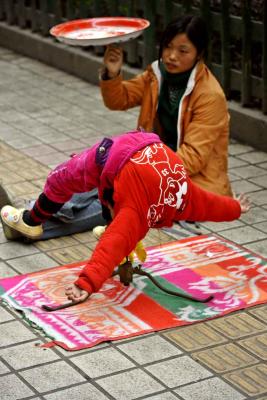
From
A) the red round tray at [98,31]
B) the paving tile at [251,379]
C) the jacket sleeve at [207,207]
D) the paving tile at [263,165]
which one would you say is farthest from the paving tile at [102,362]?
the paving tile at [263,165]

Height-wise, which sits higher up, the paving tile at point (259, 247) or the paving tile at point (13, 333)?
the paving tile at point (13, 333)

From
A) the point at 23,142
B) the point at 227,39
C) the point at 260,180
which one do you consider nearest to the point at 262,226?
the point at 260,180

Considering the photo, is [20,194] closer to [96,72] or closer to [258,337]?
[258,337]

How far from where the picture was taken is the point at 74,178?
560cm

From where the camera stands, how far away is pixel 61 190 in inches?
226

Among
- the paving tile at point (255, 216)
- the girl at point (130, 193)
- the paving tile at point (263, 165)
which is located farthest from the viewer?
the paving tile at point (263, 165)

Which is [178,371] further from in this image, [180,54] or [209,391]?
[180,54]

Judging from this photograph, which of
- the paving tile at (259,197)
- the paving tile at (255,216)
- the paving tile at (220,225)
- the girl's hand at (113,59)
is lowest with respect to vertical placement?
the paving tile at (259,197)

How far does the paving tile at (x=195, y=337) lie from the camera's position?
16.5 feet

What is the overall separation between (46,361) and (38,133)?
4012mm

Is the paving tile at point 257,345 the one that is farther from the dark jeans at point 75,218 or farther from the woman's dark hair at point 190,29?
the woman's dark hair at point 190,29

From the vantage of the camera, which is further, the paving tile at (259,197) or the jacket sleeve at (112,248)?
the paving tile at (259,197)

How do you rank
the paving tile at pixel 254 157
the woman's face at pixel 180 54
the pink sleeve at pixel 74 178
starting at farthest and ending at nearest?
1. the paving tile at pixel 254 157
2. the woman's face at pixel 180 54
3. the pink sleeve at pixel 74 178

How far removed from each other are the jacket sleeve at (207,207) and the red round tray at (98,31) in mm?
940
